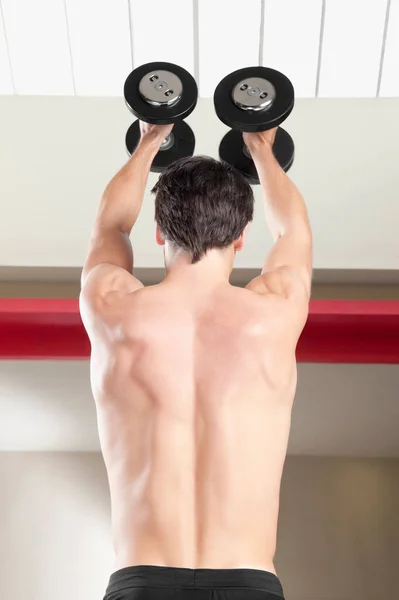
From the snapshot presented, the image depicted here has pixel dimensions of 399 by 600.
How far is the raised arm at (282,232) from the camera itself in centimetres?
159

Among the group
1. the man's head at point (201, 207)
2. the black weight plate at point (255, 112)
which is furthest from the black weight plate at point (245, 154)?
the man's head at point (201, 207)

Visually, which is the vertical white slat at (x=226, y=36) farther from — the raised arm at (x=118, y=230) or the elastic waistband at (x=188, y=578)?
the elastic waistband at (x=188, y=578)

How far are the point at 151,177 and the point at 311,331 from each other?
805mm

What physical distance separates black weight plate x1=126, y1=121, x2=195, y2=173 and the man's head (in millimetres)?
284

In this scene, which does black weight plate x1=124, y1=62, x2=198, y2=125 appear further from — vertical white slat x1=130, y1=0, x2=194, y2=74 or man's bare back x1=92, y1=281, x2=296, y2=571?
vertical white slat x1=130, y1=0, x2=194, y2=74

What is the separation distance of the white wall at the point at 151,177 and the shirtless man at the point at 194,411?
3.84 ft

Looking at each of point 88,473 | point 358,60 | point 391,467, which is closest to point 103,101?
point 358,60

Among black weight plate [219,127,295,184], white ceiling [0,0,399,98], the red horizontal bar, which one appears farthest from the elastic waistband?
white ceiling [0,0,399,98]

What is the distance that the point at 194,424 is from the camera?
1445mm

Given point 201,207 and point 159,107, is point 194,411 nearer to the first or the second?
point 201,207

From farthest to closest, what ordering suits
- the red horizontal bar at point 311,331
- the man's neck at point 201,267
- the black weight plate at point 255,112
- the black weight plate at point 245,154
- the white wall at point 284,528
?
the white wall at point 284,528
the red horizontal bar at point 311,331
the black weight plate at point 245,154
the black weight plate at point 255,112
the man's neck at point 201,267

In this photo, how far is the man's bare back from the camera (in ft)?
4.63

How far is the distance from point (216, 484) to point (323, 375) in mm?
1975

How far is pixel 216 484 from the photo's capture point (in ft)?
4.66
